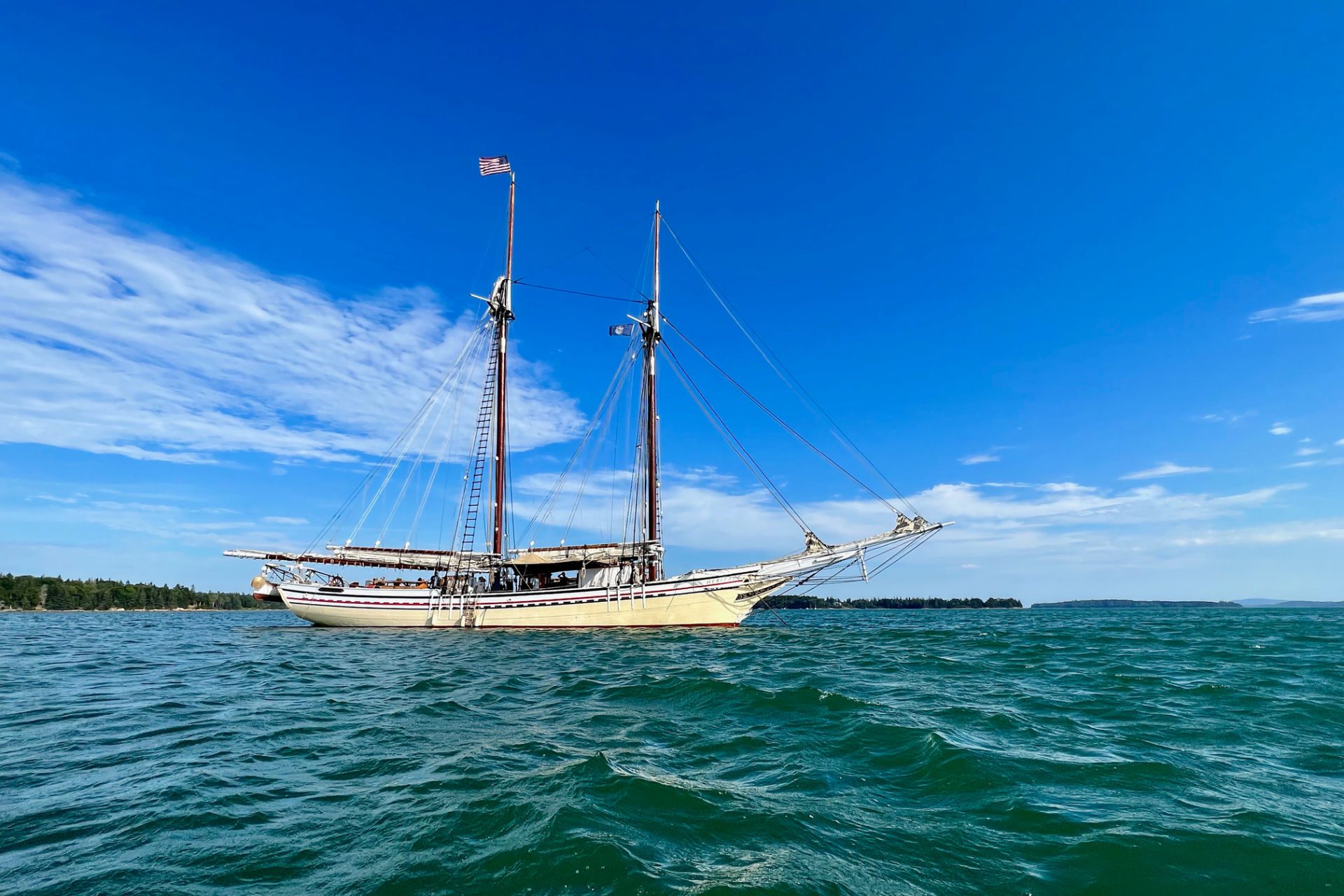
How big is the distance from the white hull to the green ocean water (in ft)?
71.5

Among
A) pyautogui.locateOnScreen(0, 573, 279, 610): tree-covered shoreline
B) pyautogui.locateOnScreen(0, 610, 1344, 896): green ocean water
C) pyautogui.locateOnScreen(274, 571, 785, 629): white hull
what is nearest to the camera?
pyautogui.locateOnScreen(0, 610, 1344, 896): green ocean water

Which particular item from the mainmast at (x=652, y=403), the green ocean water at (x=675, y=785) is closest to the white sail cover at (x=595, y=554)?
the mainmast at (x=652, y=403)

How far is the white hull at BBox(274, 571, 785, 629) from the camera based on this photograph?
3812cm

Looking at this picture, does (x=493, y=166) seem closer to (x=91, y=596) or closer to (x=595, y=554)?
(x=595, y=554)

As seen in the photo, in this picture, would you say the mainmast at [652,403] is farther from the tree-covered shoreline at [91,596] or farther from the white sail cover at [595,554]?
the tree-covered shoreline at [91,596]

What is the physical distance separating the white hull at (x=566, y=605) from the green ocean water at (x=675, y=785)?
21797 millimetres

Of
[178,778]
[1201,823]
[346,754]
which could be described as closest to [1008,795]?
[1201,823]

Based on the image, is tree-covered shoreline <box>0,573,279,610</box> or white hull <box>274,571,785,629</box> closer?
white hull <box>274,571,785,629</box>

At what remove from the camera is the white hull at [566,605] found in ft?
125

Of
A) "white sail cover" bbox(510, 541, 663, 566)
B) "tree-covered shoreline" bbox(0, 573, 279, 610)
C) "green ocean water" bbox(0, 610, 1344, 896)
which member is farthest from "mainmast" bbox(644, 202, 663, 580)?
"tree-covered shoreline" bbox(0, 573, 279, 610)

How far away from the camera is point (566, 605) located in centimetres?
3881

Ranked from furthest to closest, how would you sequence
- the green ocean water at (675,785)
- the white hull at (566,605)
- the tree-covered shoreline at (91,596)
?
the tree-covered shoreline at (91,596)
the white hull at (566,605)
the green ocean water at (675,785)

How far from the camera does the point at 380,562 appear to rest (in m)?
42.1

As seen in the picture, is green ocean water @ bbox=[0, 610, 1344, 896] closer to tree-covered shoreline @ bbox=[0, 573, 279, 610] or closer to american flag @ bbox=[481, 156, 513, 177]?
american flag @ bbox=[481, 156, 513, 177]
